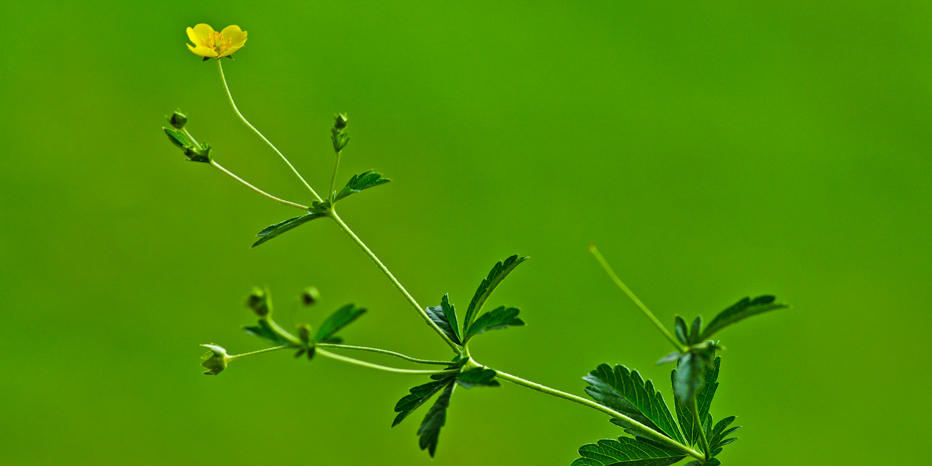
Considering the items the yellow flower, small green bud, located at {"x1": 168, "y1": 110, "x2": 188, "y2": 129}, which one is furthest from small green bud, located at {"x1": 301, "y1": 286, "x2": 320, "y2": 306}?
the yellow flower

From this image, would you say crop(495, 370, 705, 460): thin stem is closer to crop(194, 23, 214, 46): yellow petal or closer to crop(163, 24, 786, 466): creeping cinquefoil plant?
crop(163, 24, 786, 466): creeping cinquefoil plant

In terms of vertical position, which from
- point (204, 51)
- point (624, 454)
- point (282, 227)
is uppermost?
point (204, 51)

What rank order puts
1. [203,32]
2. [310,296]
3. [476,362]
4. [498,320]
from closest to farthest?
[310,296], [498,320], [476,362], [203,32]

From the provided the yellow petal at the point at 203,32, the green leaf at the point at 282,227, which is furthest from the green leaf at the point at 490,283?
the yellow petal at the point at 203,32

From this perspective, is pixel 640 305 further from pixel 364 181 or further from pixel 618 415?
pixel 364 181

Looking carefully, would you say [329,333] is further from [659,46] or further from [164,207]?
[659,46]

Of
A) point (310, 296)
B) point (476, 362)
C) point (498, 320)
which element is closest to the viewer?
point (310, 296)

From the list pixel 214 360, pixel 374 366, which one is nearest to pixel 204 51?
pixel 214 360
